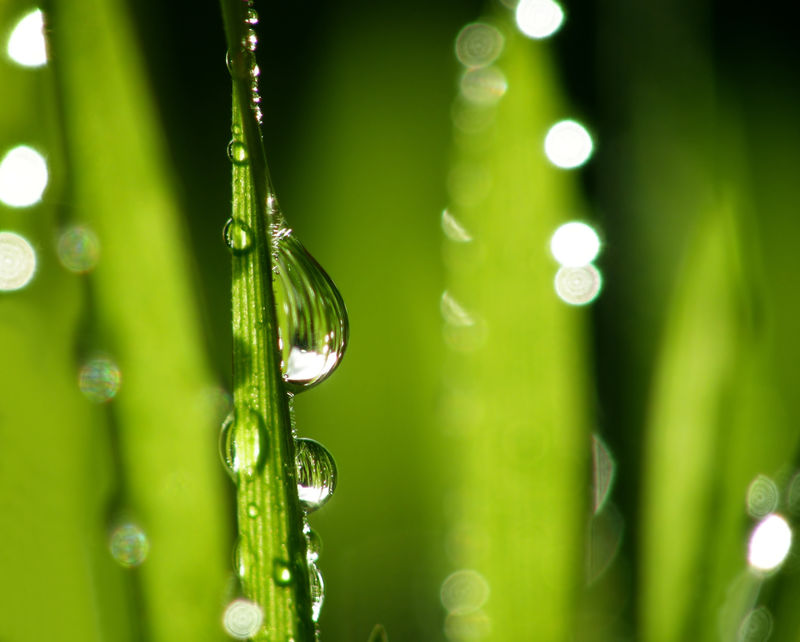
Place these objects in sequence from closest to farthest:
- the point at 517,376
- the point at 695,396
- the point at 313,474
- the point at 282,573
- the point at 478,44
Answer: the point at 282,573
the point at 313,474
the point at 517,376
the point at 695,396
the point at 478,44

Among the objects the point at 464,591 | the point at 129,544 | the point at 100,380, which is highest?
the point at 100,380

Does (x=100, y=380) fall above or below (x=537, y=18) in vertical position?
below

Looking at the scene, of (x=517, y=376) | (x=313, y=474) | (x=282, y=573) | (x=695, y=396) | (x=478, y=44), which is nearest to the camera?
(x=282, y=573)

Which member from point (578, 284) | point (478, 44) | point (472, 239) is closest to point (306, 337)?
point (472, 239)

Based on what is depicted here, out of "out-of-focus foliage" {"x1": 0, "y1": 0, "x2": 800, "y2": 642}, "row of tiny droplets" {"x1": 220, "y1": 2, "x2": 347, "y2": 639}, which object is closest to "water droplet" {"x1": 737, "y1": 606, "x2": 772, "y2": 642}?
"out-of-focus foliage" {"x1": 0, "y1": 0, "x2": 800, "y2": 642}

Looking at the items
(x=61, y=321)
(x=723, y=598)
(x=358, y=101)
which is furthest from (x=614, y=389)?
(x=61, y=321)

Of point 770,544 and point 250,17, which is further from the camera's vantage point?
point 770,544

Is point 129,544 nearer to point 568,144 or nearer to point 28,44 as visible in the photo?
point 28,44
